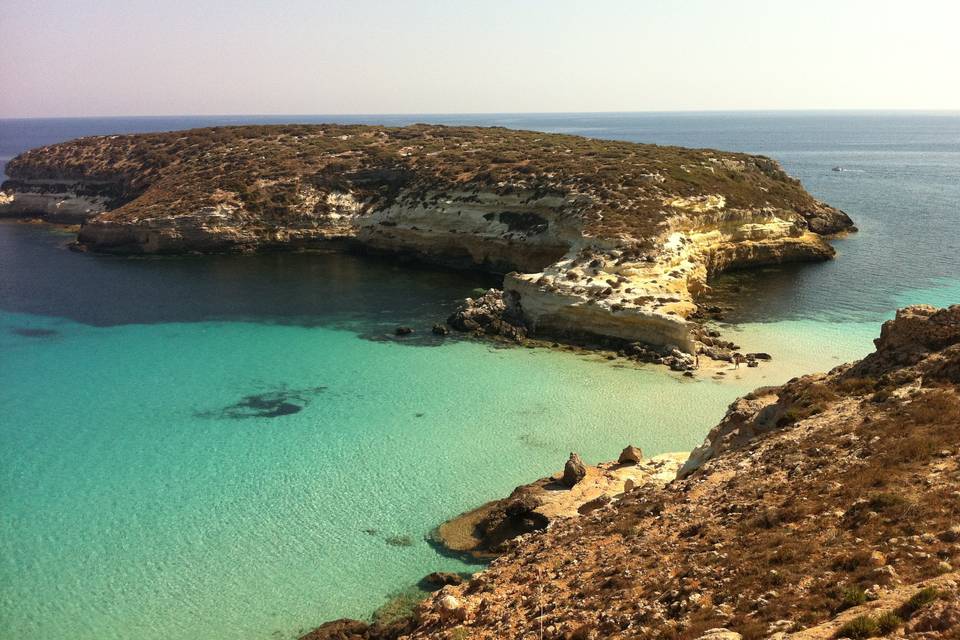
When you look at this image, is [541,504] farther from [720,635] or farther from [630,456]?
[720,635]

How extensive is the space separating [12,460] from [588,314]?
28.1 meters

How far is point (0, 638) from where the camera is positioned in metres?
17.9

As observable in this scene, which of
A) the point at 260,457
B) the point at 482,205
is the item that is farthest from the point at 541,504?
the point at 482,205

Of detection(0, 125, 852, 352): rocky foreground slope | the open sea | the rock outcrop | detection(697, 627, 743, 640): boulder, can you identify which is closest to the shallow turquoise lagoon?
the open sea

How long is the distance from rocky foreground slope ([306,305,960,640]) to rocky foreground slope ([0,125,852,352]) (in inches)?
749

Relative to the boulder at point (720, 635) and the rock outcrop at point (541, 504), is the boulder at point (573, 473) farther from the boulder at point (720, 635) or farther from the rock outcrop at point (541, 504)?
the boulder at point (720, 635)

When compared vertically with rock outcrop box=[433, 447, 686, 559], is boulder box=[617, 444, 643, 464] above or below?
above

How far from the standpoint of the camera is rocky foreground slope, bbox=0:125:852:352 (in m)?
43.6

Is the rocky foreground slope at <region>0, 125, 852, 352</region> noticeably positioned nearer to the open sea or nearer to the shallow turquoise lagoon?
the open sea

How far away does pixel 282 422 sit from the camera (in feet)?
98.9

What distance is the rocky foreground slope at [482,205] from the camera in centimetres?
4362

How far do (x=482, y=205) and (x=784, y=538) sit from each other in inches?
1965

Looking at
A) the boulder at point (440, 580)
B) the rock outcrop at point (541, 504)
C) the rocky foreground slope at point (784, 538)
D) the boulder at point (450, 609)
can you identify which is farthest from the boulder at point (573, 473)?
the boulder at point (450, 609)

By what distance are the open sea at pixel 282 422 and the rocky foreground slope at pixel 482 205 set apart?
148 inches
